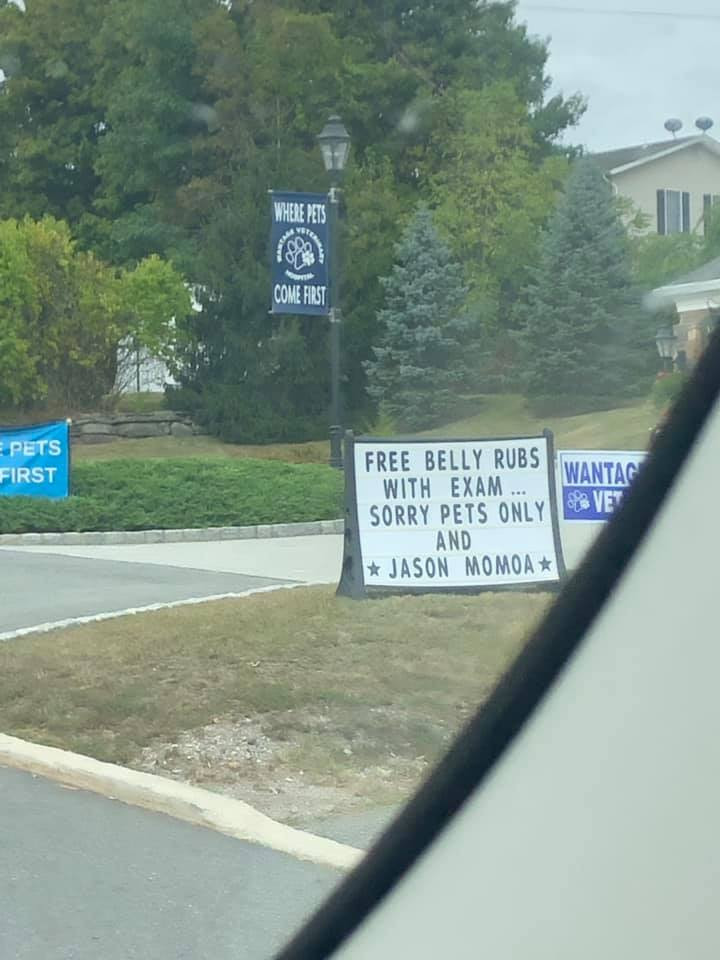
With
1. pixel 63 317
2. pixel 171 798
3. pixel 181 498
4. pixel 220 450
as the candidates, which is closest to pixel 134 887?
pixel 171 798

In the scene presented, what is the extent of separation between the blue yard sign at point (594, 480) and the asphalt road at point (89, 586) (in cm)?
387

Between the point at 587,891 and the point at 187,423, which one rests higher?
the point at 187,423

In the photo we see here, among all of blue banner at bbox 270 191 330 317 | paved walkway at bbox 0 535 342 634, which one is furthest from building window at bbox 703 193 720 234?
paved walkway at bbox 0 535 342 634

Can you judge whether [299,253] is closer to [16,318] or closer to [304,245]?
[304,245]

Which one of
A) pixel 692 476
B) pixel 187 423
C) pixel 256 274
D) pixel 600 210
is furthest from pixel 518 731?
pixel 187 423

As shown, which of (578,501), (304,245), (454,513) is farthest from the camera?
(454,513)

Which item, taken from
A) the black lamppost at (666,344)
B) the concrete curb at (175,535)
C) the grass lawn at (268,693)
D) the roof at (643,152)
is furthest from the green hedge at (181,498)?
the black lamppost at (666,344)

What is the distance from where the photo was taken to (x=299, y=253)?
4480mm

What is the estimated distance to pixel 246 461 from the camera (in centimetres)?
559

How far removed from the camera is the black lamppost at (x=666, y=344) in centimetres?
218

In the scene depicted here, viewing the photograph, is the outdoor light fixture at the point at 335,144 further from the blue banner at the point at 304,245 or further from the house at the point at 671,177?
the house at the point at 671,177

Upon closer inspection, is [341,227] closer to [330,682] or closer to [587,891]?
→ [330,682]

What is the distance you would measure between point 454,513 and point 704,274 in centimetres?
452

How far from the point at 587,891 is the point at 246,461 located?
379 cm
